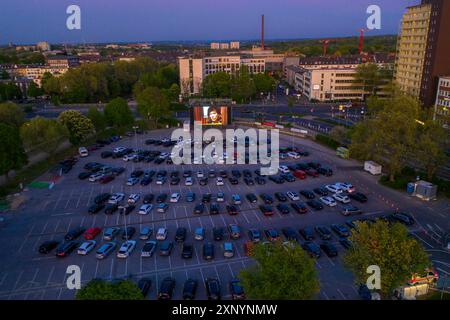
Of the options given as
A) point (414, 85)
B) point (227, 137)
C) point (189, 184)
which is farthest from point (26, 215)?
point (414, 85)

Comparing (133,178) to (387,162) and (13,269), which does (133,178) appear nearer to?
(13,269)

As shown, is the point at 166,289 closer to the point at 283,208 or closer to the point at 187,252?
the point at 187,252

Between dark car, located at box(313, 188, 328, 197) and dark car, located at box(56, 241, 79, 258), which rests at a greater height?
dark car, located at box(313, 188, 328, 197)

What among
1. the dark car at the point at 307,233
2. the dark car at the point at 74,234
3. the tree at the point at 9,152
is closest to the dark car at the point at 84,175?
the tree at the point at 9,152

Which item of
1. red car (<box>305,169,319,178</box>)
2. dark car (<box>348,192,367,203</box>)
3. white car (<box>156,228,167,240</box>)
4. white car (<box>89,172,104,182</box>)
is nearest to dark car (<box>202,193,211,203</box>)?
white car (<box>156,228,167,240</box>)

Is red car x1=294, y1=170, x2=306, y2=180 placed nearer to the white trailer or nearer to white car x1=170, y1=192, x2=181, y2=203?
the white trailer

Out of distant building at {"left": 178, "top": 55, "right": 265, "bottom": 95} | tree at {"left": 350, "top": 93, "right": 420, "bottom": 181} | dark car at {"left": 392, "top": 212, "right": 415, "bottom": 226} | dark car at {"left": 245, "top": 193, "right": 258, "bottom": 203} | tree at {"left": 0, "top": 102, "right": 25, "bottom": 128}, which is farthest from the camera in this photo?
distant building at {"left": 178, "top": 55, "right": 265, "bottom": 95}

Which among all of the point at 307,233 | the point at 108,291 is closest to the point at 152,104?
the point at 307,233
